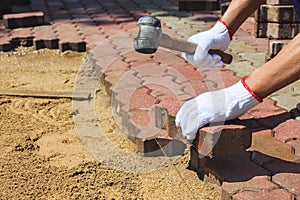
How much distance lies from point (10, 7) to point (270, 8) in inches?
150

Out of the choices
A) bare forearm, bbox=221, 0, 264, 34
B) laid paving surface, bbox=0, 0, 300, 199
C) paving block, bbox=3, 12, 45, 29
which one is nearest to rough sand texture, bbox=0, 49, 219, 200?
laid paving surface, bbox=0, 0, 300, 199

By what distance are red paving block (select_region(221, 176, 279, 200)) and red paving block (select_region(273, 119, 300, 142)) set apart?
1.71 ft

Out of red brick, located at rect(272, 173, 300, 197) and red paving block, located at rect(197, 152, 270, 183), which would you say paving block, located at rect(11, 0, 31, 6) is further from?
red brick, located at rect(272, 173, 300, 197)

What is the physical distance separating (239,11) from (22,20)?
3.65m

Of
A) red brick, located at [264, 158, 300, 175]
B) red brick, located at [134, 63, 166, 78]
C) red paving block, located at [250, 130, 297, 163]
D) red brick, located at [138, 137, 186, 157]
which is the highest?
red brick, located at [134, 63, 166, 78]

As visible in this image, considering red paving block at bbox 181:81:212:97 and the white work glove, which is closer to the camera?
the white work glove

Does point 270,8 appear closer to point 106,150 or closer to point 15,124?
point 106,150

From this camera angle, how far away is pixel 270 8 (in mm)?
4316

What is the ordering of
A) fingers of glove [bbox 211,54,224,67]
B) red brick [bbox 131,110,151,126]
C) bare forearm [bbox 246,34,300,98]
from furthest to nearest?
red brick [bbox 131,110,151,126]
fingers of glove [bbox 211,54,224,67]
bare forearm [bbox 246,34,300,98]

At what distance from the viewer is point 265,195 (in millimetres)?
2574

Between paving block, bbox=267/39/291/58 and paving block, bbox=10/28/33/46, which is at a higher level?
paving block, bbox=267/39/291/58

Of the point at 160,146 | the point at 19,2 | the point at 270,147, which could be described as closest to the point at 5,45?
the point at 19,2

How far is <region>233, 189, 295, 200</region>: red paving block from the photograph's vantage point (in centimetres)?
255

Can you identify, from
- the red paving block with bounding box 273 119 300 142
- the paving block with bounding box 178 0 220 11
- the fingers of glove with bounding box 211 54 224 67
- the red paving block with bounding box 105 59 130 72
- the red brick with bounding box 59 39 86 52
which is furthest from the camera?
the paving block with bounding box 178 0 220 11
